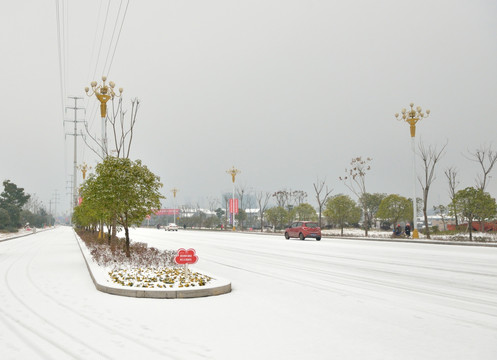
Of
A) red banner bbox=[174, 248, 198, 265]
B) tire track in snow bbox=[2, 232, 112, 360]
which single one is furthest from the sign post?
tire track in snow bbox=[2, 232, 112, 360]

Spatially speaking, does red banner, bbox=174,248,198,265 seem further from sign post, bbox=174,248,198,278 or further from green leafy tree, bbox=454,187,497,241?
green leafy tree, bbox=454,187,497,241

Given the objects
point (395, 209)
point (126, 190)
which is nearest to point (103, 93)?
point (126, 190)

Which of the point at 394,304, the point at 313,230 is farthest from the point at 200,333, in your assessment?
the point at 313,230

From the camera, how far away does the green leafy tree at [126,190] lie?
1544cm

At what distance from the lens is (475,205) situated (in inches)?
1303

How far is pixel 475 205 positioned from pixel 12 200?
244 feet

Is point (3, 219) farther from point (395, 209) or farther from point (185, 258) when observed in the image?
point (185, 258)

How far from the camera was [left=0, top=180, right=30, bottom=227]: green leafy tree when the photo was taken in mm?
74125

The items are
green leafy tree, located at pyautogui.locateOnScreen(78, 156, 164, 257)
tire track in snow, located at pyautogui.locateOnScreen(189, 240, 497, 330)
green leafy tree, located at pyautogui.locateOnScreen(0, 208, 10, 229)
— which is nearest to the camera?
tire track in snow, located at pyautogui.locateOnScreen(189, 240, 497, 330)

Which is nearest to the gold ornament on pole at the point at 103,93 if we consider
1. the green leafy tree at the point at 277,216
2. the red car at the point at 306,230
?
the red car at the point at 306,230

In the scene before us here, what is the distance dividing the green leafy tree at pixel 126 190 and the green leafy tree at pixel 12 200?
6666 cm

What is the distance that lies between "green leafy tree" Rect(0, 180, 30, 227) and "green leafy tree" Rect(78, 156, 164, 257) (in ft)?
219

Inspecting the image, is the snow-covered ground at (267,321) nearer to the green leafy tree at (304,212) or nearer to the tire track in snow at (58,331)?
the tire track in snow at (58,331)

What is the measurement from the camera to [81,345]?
216 inches
